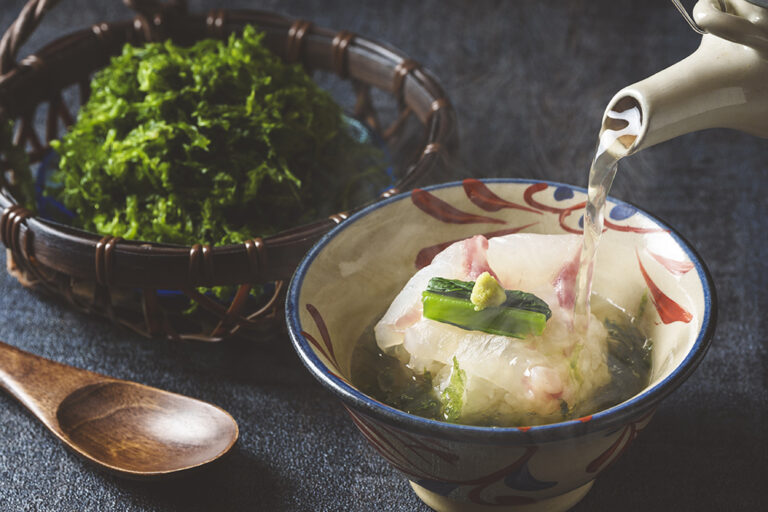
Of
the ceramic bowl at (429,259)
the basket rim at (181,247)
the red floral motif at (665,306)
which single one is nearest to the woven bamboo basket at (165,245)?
the basket rim at (181,247)

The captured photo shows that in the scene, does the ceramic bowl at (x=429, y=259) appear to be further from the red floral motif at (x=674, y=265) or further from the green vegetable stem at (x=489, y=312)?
the green vegetable stem at (x=489, y=312)

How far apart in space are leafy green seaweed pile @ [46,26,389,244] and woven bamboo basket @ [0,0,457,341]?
0.44ft

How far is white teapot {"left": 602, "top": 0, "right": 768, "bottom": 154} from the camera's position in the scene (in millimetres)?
939

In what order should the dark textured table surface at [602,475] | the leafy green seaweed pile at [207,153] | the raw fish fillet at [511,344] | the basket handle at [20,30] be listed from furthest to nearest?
the basket handle at [20,30], the leafy green seaweed pile at [207,153], the dark textured table surface at [602,475], the raw fish fillet at [511,344]

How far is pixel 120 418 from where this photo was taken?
1347 millimetres

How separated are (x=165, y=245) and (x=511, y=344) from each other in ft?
2.04

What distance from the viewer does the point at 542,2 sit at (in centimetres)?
277

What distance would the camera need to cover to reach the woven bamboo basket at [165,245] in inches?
53.0

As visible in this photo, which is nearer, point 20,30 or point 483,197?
point 483,197

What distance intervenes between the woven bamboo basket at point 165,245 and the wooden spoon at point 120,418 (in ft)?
0.47

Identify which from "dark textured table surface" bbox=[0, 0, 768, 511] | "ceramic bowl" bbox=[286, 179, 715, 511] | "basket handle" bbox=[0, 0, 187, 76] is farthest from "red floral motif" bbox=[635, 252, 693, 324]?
"basket handle" bbox=[0, 0, 187, 76]

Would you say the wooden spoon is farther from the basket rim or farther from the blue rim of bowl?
the blue rim of bowl

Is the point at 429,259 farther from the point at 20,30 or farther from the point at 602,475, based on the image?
the point at 20,30

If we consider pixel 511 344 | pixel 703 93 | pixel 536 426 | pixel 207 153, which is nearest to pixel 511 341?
pixel 511 344
